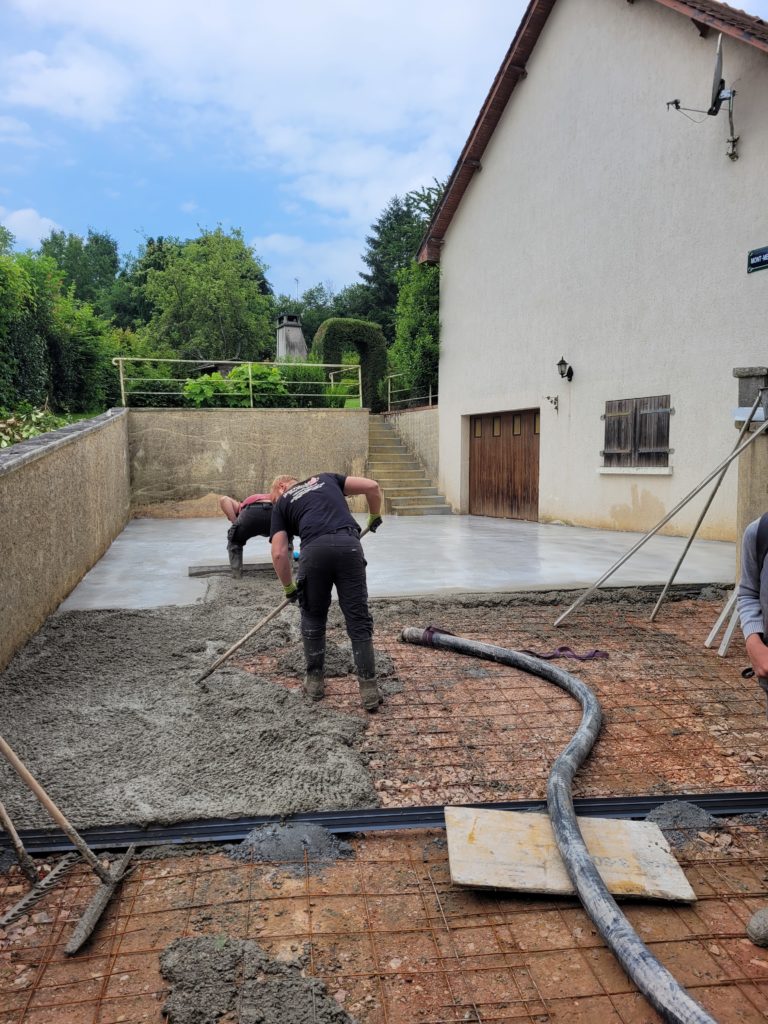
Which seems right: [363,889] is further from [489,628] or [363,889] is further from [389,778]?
[489,628]

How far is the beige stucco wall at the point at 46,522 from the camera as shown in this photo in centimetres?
430

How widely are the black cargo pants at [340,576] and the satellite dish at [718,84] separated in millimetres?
7208

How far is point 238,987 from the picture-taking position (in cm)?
184

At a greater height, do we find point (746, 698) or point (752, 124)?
point (752, 124)

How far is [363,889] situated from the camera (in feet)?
7.42

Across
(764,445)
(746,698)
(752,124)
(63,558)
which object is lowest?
(746,698)

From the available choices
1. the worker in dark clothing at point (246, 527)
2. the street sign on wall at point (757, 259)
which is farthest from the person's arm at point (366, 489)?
the street sign on wall at point (757, 259)

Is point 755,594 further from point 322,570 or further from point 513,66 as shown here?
point 513,66

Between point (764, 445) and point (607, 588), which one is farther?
point (607, 588)

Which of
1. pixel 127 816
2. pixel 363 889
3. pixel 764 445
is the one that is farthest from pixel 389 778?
pixel 764 445

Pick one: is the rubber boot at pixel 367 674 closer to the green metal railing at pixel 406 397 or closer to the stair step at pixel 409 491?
the stair step at pixel 409 491

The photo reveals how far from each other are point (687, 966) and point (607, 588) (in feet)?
13.8

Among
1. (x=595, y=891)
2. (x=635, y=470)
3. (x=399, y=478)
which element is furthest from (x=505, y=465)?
(x=595, y=891)

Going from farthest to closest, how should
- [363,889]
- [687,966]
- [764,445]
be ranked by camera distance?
[764,445] → [363,889] → [687,966]
